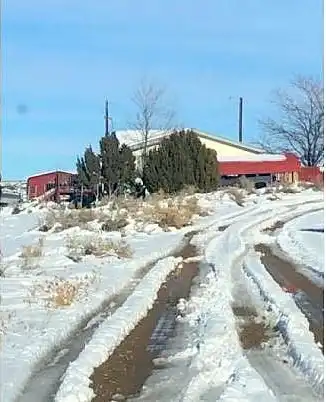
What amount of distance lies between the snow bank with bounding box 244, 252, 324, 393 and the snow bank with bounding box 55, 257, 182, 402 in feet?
5.60

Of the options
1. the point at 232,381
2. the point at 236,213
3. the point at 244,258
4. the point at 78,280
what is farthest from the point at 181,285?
the point at 236,213

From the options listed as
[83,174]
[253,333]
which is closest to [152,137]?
[83,174]

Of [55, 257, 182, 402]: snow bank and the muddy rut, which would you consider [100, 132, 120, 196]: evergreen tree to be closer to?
[55, 257, 182, 402]: snow bank

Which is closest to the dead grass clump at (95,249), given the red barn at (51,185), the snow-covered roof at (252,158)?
the red barn at (51,185)

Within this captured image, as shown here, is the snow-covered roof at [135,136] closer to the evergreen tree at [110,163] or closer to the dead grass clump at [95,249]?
the evergreen tree at [110,163]

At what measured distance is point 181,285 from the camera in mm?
13297

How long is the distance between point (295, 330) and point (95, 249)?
419 inches

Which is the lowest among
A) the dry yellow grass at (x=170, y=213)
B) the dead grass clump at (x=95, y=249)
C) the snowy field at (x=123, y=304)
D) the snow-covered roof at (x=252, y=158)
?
the snowy field at (x=123, y=304)

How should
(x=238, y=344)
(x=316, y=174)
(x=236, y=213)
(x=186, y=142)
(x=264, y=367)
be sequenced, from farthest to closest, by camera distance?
(x=316, y=174) < (x=186, y=142) < (x=236, y=213) < (x=238, y=344) < (x=264, y=367)

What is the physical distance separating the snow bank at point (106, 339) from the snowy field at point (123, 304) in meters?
0.01

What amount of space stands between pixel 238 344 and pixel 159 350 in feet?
2.67

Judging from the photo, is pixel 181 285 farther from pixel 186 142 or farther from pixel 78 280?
pixel 186 142

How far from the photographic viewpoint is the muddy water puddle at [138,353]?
6711 millimetres

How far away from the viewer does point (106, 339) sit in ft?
28.0
